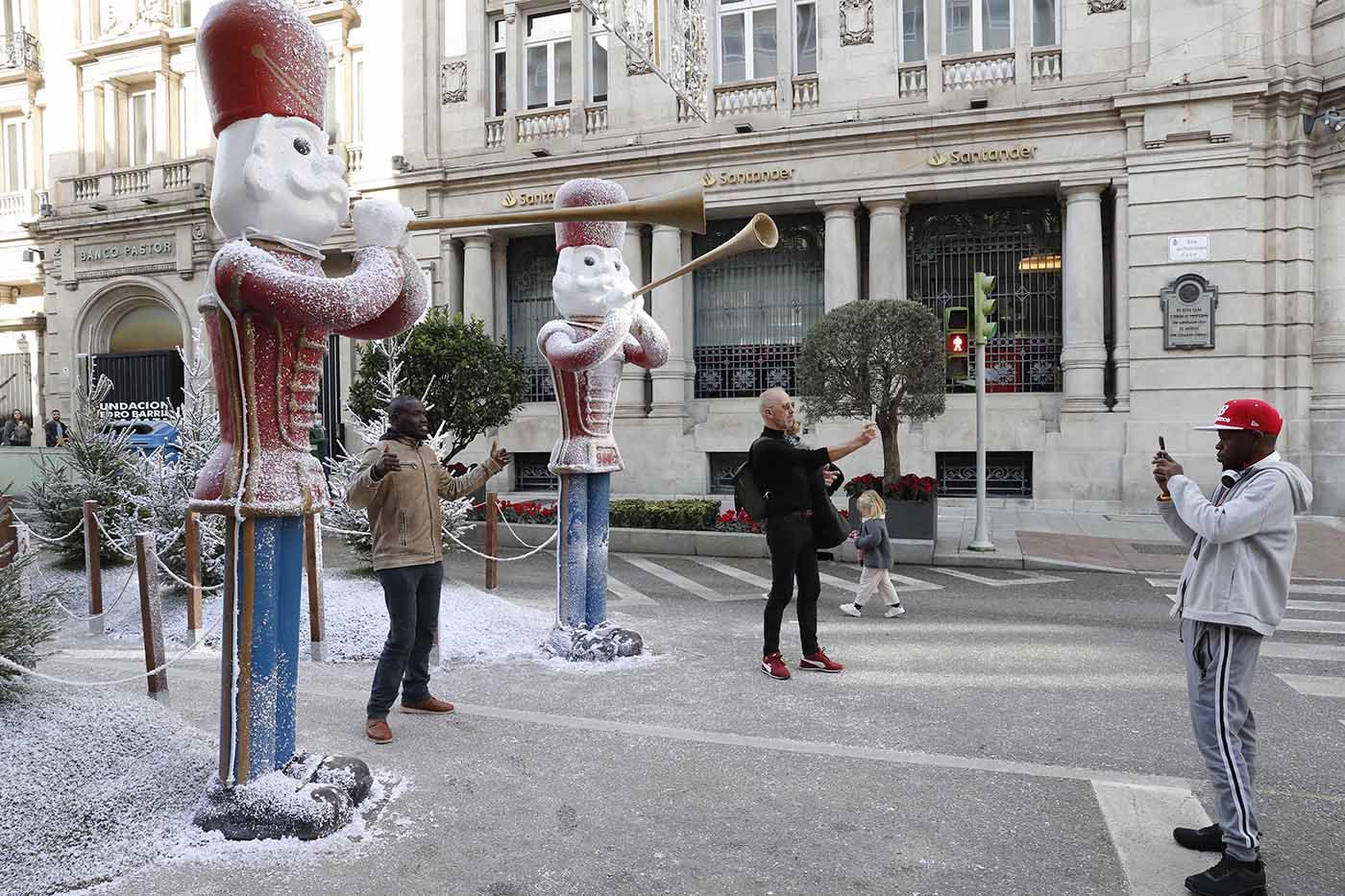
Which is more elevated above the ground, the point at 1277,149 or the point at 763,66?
the point at 763,66

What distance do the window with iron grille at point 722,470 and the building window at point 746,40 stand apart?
7.25m

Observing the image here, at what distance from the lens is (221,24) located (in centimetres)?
364

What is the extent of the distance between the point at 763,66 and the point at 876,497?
12905 millimetres

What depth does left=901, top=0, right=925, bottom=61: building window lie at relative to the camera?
17500mm

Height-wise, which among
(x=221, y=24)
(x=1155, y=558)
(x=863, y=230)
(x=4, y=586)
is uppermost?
(x=863, y=230)

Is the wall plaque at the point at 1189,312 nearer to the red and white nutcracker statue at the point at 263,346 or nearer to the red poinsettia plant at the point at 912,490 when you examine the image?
the red poinsettia plant at the point at 912,490

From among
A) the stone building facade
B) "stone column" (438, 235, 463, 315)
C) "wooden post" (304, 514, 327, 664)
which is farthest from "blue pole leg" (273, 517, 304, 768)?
"stone column" (438, 235, 463, 315)

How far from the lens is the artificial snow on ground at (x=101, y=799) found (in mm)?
3350

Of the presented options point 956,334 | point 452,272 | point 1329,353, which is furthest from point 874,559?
point 452,272

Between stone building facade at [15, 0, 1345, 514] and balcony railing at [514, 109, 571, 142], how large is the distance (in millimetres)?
62

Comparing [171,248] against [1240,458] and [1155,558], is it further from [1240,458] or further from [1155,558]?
[1240,458]

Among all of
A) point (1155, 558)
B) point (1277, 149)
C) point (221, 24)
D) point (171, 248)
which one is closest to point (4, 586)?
point (221, 24)

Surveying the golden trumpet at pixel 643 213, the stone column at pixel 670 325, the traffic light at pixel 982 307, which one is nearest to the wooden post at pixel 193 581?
the golden trumpet at pixel 643 213

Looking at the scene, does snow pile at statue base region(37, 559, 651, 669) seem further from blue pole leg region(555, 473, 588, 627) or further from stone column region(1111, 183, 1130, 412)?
stone column region(1111, 183, 1130, 412)
